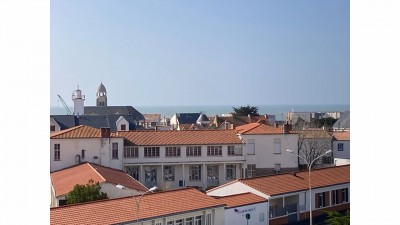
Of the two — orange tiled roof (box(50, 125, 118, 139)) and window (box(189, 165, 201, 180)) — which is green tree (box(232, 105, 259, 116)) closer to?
window (box(189, 165, 201, 180))

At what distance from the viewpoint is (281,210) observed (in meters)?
6.56

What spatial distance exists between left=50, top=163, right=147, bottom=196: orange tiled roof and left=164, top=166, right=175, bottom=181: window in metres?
1.84

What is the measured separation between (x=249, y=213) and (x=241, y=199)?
0.21 meters

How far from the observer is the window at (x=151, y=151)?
1023cm

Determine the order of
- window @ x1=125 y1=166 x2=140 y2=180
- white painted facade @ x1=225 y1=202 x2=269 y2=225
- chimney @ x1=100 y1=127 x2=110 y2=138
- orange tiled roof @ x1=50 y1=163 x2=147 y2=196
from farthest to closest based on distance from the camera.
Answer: window @ x1=125 y1=166 x2=140 y2=180
chimney @ x1=100 y1=127 x2=110 y2=138
orange tiled roof @ x1=50 y1=163 x2=147 y2=196
white painted facade @ x1=225 y1=202 x2=269 y2=225

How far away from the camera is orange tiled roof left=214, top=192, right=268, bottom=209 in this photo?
5871mm

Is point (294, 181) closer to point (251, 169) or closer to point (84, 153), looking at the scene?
point (251, 169)

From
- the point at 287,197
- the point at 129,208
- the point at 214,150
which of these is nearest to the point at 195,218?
the point at 129,208

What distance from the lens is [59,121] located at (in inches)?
521

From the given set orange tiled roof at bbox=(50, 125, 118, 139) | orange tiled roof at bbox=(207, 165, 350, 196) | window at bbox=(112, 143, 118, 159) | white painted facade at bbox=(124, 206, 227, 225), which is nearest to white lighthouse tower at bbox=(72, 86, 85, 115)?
orange tiled roof at bbox=(50, 125, 118, 139)

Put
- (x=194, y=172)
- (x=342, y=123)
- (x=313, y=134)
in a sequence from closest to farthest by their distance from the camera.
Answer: (x=194, y=172), (x=313, y=134), (x=342, y=123)
